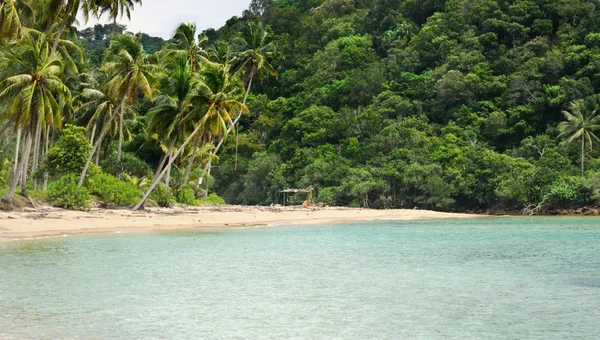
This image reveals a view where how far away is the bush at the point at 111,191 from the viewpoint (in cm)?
2805

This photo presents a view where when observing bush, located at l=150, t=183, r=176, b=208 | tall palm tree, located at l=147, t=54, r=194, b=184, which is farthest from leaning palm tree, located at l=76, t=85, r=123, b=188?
bush, located at l=150, t=183, r=176, b=208

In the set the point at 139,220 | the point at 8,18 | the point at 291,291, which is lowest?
the point at 291,291

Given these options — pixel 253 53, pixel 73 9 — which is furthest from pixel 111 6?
pixel 253 53

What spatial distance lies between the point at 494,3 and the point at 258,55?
26874mm

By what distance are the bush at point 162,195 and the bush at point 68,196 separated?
629 cm

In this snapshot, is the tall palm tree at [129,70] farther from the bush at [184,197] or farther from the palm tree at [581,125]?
the palm tree at [581,125]

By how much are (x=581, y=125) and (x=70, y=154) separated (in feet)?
118

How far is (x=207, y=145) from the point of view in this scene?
36.2m

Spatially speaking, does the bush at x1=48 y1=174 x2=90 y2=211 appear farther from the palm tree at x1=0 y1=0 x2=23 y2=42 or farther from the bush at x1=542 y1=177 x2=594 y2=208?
the bush at x1=542 y1=177 x2=594 y2=208

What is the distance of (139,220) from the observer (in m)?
23.4

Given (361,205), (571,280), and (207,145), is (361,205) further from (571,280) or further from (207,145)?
(571,280)

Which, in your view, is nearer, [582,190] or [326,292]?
[326,292]

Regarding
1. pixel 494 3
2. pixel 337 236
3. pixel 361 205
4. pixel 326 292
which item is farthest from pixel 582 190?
pixel 326 292

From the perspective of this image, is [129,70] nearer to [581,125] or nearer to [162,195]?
[162,195]
